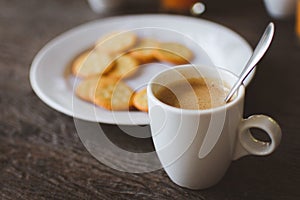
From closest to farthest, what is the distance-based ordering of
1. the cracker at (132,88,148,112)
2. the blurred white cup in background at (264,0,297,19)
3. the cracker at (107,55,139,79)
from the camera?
the cracker at (132,88,148,112)
the cracker at (107,55,139,79)
the blurred white cup in background at (264,0,297,19)

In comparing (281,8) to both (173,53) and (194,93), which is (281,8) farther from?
(194,93)

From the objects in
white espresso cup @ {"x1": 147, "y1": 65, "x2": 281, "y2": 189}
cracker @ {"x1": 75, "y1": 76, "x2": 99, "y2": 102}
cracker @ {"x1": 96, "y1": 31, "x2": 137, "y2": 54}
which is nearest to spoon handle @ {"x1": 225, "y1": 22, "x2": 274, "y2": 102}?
white espresso cup @ {"x1": 147, "y1": 65, "x2": 281, "y2": 189}

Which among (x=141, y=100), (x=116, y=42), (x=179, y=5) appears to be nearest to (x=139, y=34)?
(x=116, y=42)

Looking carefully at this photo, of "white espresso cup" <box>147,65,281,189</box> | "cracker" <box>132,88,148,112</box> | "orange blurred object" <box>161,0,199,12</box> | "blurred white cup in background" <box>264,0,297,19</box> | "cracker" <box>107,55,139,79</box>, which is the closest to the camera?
"white espresso cup" <box>147,65,281,189</box>

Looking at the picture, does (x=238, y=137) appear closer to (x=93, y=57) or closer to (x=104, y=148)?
(x=104, y=148)

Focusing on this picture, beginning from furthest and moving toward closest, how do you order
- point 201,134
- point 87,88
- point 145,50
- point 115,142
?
point 145,50
point 87,88
point 115,142
point 201,134

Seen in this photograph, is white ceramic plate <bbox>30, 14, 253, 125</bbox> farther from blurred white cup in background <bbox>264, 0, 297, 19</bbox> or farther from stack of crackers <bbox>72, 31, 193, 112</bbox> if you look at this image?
blurred white cup in background <bbox>264, 0, 297, 19</bbox>
